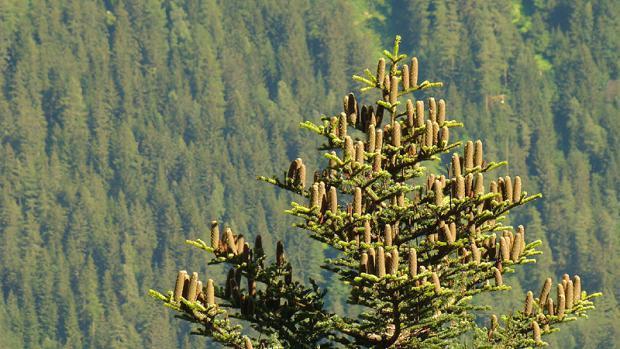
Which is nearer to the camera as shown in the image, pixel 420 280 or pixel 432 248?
pixel 420 280

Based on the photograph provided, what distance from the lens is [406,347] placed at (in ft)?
105

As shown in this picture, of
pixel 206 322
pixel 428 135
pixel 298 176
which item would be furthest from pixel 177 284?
pixel 428 135

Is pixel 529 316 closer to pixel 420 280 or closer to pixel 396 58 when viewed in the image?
pixel 420 280

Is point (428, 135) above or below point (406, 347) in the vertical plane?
above

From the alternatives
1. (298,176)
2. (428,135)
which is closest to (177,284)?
(298,176)

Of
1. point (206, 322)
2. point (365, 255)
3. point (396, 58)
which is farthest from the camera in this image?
point (396, 58)

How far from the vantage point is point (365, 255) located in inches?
1149

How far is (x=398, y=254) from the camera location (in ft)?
101

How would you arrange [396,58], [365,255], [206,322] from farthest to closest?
[396,58] → [206,322] → [365,255]

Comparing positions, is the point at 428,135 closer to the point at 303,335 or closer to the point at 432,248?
the point at 432,248

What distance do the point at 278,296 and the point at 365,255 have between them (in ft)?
13.1

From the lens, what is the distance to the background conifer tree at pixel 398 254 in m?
30.8

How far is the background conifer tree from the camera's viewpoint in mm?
30844

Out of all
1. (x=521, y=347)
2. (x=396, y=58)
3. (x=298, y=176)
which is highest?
(x=396, y=58)
